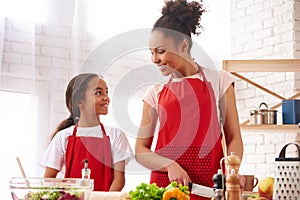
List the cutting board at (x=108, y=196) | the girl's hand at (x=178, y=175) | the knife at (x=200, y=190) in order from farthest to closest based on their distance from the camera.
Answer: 1. the girl's hand at (x=178, y=175)
2. the knife at (x=200, y=190)
3. the cutting board at (x=108, y=196)

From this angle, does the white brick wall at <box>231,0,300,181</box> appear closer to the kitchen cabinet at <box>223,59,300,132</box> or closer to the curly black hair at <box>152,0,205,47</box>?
the kitchen cabinet at <box>223,59,300,132</box>

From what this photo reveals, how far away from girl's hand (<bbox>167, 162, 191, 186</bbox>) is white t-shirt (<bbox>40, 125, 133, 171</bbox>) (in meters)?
0.81

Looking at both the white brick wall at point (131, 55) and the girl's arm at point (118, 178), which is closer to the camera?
the girl's arm at point (118, 178)

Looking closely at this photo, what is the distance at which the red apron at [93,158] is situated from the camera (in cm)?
331

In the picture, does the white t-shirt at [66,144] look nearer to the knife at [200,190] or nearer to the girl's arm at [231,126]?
the girl's arm at [231,126]

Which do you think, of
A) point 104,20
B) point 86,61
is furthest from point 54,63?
point 104,20

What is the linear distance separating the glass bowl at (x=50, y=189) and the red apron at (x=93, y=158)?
4.72ft

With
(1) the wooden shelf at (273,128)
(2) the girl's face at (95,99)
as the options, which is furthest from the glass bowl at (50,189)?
(1) the wooden shelf at (273,128)

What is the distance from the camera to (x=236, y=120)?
8.98 ft

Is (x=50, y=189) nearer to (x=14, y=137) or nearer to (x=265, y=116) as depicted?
(x=14, y=137)

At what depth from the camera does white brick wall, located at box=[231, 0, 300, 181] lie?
5031mm

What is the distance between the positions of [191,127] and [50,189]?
3.66 ft

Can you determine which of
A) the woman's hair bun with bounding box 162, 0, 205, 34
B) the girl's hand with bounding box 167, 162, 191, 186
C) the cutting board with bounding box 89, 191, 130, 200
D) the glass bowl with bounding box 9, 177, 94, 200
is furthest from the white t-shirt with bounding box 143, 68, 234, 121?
the glass bowl with bounding box 9, 177, 94, 200

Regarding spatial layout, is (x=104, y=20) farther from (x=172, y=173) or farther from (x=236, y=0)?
(x=172, y=173)
